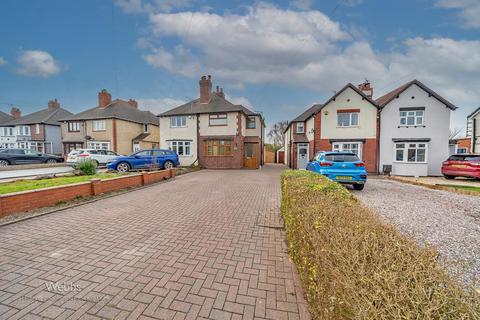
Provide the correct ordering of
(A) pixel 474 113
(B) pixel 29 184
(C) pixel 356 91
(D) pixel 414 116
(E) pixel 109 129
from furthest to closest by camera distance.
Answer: (E) pixel 109 129 → (A) pixel 474 113 → (C) pixel 356 91 → (D) pixel 414 116 → (B) pixel 29 184

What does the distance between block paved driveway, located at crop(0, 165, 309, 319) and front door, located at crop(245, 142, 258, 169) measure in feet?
49.6

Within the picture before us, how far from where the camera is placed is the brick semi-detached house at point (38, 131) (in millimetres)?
30922

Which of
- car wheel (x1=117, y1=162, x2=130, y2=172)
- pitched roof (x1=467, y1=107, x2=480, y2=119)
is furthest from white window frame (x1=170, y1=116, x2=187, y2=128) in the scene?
pitched roof (x1=467, y1=107, x2=480, y2=119)

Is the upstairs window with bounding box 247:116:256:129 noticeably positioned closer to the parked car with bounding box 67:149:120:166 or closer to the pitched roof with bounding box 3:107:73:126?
the parked car with bounding box 67:149:120:166

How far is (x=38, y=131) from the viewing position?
31.0m

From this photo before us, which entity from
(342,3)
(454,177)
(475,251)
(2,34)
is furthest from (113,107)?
(454,177)

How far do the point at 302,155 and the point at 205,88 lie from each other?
12.6 metres

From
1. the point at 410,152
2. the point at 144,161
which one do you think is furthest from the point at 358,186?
the point at 144,161

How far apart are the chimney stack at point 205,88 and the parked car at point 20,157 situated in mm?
15209

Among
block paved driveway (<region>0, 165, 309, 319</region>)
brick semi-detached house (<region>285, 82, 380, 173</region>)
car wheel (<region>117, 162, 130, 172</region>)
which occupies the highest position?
brick semi-detached house (<region>285, 82, 380, 173</region>)

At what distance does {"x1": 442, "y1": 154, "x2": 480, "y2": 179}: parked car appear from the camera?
38.5ft

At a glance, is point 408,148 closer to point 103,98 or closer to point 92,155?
point 92,155

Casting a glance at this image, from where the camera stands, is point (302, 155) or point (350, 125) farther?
point (302, 155)

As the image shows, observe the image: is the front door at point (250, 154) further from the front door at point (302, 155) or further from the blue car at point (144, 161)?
the blue car at point (144, 161)
